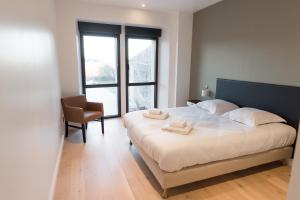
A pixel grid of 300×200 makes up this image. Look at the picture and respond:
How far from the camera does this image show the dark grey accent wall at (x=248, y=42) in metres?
2.59

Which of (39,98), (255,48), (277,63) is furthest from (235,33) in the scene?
(39,98)

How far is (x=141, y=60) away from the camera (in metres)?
4.90

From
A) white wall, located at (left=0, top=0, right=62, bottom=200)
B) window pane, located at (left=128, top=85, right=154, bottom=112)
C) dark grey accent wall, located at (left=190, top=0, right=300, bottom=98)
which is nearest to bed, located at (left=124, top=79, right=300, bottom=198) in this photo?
dark grey accent wall, located at (left=190, top=0, right=300, bottom=98)

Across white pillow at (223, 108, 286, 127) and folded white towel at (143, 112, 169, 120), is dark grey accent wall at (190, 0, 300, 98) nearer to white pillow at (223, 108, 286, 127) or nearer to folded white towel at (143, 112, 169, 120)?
white pillow at (223, 108, 286, 127)

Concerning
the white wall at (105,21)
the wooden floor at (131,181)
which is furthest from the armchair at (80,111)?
the wooden floor at (131,181)

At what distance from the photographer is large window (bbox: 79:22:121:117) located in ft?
13.8

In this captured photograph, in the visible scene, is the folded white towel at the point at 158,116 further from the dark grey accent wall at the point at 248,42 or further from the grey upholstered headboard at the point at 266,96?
the dark grey accent wall at the point at 248,42

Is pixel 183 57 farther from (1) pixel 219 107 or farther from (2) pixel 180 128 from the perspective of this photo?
(2) pixel 180 128

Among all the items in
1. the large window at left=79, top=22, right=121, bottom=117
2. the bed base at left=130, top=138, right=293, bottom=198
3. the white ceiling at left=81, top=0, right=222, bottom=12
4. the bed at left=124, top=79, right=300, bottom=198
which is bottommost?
the bed base at left=130, top=138, right=293, bottom=198

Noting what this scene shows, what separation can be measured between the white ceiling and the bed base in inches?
119

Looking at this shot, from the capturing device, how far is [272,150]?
8.16 feet

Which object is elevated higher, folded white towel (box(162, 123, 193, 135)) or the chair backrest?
the chair backrest

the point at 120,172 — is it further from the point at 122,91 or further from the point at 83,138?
the point at 122,91

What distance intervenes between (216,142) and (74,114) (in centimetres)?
238
